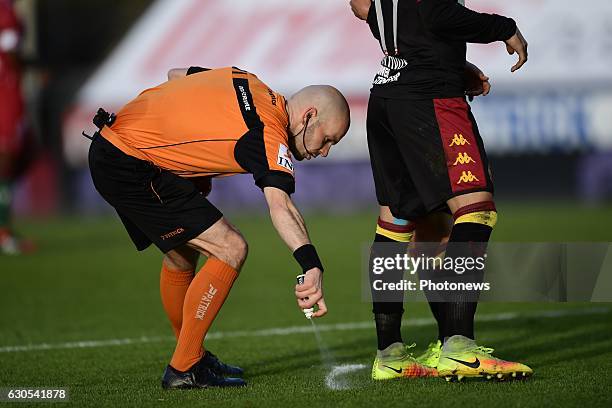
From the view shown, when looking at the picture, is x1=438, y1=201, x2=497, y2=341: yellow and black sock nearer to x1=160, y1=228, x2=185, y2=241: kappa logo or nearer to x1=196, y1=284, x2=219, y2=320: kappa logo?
x1=196, y1=284, x2=219, y2=320: kappa logo

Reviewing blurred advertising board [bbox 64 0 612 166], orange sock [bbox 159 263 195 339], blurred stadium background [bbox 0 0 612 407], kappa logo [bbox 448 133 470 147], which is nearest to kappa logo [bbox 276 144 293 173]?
kappa logo [bbox 448 133 470 147]

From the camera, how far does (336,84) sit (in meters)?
19.9

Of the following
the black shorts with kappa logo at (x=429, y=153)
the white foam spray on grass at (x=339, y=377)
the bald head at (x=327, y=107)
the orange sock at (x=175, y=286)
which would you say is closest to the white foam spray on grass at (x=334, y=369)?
the white foam spray on grass at (x=339, y=377)

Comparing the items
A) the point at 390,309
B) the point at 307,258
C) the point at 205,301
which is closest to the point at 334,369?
the point at 390,309

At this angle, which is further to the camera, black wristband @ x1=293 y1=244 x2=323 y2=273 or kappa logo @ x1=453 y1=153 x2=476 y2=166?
kappa logo @ x1=453 y1=153 x2=476 y2=166

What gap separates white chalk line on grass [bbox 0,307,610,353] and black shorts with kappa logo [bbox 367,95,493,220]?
2083mm

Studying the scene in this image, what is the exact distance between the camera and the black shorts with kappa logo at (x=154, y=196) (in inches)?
211

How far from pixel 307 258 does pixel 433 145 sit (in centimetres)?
100

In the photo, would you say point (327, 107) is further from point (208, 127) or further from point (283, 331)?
point (283, 331)

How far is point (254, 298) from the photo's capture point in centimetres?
928

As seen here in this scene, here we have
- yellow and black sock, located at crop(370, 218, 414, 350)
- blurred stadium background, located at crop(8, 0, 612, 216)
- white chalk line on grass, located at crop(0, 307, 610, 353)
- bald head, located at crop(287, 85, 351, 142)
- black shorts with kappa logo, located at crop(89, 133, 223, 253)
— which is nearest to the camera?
bald head, located at crop(287, 85, 351, 142)

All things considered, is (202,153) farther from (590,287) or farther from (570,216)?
(570,216)

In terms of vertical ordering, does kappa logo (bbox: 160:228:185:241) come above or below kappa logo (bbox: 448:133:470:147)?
below

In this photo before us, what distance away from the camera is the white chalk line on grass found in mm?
6953
